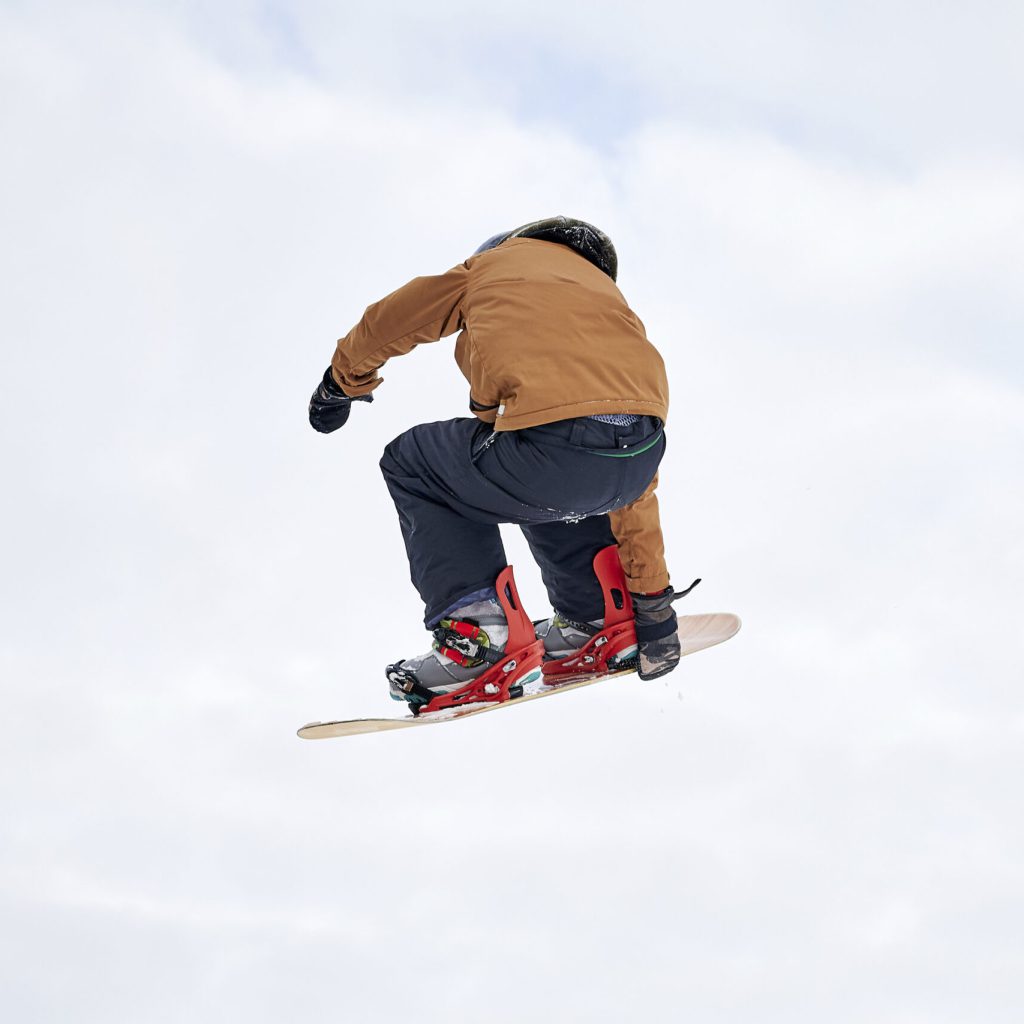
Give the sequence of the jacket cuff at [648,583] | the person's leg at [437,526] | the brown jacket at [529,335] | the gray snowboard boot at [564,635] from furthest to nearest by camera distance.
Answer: the gray snowboard boot at [564,635] → the jacket cuff at [648,583] → the person's leg at [437,526] → the brown jacket at [529,335]

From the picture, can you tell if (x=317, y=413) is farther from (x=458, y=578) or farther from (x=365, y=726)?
(x=365, y=726)

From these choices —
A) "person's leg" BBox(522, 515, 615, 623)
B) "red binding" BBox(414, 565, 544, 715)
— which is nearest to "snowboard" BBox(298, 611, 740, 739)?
"red binding" BBox(414, 565, 544, 715)

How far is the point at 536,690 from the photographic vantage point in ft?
13.5

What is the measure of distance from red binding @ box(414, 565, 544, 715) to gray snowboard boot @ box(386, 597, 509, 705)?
0.02 m

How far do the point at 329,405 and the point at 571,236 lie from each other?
3.46ft

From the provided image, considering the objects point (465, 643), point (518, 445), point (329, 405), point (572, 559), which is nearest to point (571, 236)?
point (518, 445)

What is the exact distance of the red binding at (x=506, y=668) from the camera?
3.90m

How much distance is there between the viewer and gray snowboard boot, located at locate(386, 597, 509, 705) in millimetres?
3867

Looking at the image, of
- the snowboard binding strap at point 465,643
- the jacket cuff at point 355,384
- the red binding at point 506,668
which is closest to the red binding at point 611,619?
the red binding at point 506,668

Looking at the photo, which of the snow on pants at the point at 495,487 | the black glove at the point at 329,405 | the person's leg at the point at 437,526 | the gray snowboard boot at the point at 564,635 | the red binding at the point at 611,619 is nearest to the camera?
the snow on pants at the point at 495,487

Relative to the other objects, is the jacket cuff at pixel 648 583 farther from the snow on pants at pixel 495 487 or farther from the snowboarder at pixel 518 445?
the snow on pants at pixel 495 487

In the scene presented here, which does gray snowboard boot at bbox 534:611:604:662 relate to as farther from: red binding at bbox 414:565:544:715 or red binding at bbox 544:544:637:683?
red binding at bbox 414:565:544:715

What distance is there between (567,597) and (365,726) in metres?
1.00

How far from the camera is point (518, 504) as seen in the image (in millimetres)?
3643
